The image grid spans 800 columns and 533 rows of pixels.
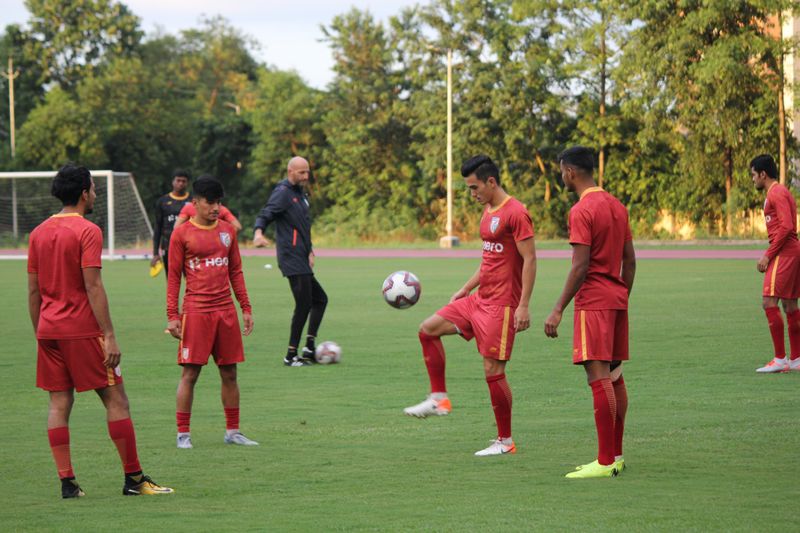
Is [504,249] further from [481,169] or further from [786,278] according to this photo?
[786,278]

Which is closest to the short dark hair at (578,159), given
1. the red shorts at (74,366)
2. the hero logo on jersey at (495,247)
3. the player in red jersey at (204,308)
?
the hero logo on jersey at (495,247)

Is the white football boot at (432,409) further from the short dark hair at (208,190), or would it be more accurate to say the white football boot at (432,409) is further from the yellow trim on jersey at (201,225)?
the short dark hair at (208,190)

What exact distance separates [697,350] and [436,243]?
37207mm

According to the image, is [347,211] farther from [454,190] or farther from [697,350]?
[697,350]

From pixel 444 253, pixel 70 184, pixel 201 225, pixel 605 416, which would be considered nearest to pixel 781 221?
pixel 605 416

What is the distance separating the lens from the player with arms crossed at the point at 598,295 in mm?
6969

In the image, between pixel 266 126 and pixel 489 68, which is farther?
pixel 266 126

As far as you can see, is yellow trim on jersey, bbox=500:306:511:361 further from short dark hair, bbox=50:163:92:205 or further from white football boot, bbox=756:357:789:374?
white football boot, bbox=756:357:789:374

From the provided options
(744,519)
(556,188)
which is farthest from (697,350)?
(556,188)

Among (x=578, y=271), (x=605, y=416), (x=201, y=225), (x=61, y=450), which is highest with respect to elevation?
(x=201, y=225)

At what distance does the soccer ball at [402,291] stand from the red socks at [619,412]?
4.55m

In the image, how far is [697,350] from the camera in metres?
13.4

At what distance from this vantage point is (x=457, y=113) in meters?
53.7

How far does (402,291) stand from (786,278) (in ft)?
13.0
